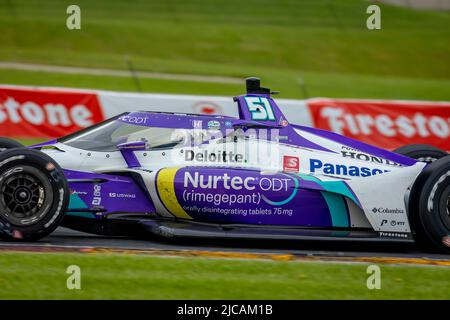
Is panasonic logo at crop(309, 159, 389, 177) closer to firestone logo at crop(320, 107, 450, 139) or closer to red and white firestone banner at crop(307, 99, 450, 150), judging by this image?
red and white firestone banner at crop(307, 99, 450, 150)

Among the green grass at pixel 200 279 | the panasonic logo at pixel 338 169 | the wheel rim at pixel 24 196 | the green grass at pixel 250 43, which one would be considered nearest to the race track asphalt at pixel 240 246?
the wheel rim at pixel 24 196

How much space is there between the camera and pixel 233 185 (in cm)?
884

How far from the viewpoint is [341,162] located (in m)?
9.16

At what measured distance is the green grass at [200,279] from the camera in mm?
6773

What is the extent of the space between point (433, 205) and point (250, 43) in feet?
91.6

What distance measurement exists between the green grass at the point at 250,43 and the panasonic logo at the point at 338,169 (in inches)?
724

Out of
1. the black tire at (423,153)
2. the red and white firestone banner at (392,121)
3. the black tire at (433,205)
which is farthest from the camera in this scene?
the red and white firestone banner at (392,121)

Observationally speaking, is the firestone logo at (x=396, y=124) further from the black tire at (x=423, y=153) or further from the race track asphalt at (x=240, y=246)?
the race track asphalt at (x=240, y=246)

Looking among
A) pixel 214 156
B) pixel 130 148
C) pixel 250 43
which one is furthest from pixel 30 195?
pixel 250 43

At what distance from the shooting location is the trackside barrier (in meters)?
17.5

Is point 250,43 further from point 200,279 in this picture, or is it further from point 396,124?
point 200,279

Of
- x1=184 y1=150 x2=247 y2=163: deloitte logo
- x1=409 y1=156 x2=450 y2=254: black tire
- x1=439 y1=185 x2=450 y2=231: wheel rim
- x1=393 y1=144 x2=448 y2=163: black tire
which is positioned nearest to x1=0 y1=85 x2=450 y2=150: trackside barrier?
x1=393 y1=144 x2=448 y2=163: black tire
